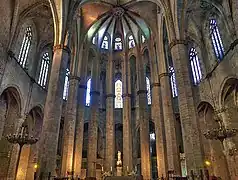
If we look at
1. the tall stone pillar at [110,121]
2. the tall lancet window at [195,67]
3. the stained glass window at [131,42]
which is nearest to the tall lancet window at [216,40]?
the tall lancet window at [195,67]

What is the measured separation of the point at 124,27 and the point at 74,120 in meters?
12.4

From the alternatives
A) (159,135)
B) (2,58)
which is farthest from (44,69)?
(159,135)

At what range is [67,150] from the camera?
59.6 ft

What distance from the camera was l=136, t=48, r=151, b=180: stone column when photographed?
19.4 meters

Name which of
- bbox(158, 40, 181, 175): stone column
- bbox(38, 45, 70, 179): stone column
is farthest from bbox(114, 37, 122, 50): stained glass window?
bbox(38, 45, 70, 179): stone column

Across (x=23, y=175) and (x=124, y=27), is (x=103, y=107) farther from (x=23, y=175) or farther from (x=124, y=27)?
(x=23, y=175)

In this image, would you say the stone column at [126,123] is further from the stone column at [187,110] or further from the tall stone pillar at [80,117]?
the stone column at [187,110]

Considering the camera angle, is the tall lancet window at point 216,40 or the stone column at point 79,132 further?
the stone column at point 79,132

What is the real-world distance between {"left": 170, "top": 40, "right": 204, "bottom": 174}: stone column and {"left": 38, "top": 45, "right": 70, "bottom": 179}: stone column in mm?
6990

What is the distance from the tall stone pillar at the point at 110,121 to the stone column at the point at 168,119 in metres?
5.63

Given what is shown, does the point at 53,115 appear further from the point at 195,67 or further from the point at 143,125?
the point at 195,67

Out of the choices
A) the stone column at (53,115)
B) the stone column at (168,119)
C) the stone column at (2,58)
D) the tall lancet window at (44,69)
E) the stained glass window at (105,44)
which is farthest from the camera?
the stained glass window at (105,44)

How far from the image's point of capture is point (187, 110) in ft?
41.7

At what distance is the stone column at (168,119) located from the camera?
53.1 feet
